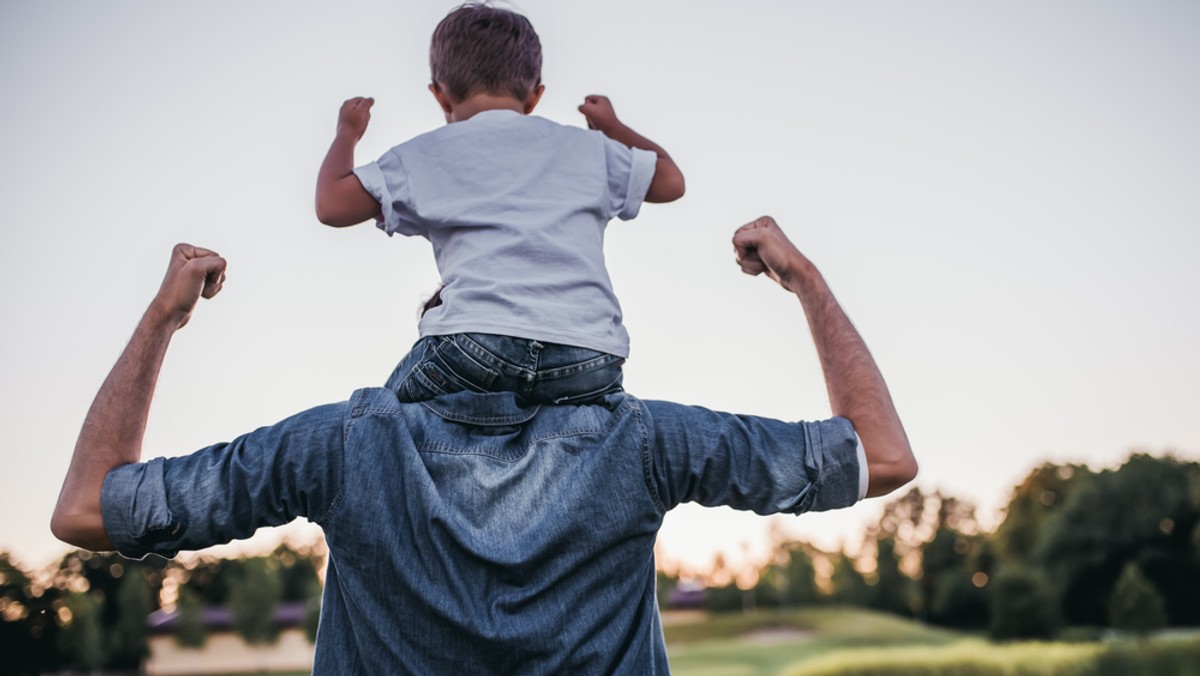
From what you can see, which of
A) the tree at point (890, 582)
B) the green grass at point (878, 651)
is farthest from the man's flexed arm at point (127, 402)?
the tree at point (890, 582)

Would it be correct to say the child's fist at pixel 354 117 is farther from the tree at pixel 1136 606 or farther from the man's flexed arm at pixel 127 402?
the tree at pixel 1136 606

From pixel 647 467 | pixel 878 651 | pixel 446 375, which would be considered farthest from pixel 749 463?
pixel 878 651

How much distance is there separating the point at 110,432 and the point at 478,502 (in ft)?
2.43

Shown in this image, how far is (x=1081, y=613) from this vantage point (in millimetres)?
53344

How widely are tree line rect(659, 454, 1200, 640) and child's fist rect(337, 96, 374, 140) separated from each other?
5288 cm

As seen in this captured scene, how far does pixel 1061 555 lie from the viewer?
5397 centimetres

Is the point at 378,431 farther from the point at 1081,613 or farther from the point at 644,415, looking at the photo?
the point at 1081,613

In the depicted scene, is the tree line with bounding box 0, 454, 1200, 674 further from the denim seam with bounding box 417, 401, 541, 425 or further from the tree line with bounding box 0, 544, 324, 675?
the denim seam with bounding box 417, 401, 541, 425

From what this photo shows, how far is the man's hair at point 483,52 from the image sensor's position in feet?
7.82

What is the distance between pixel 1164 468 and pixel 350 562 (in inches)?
2323

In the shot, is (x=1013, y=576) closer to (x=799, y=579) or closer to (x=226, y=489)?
(x=799, y=579)

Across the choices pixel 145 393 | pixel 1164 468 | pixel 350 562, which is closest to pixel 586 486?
pixel 350 562

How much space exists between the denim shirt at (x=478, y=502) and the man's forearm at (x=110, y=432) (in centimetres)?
5

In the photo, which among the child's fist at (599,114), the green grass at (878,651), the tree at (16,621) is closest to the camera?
the child's fist at (599,114)
